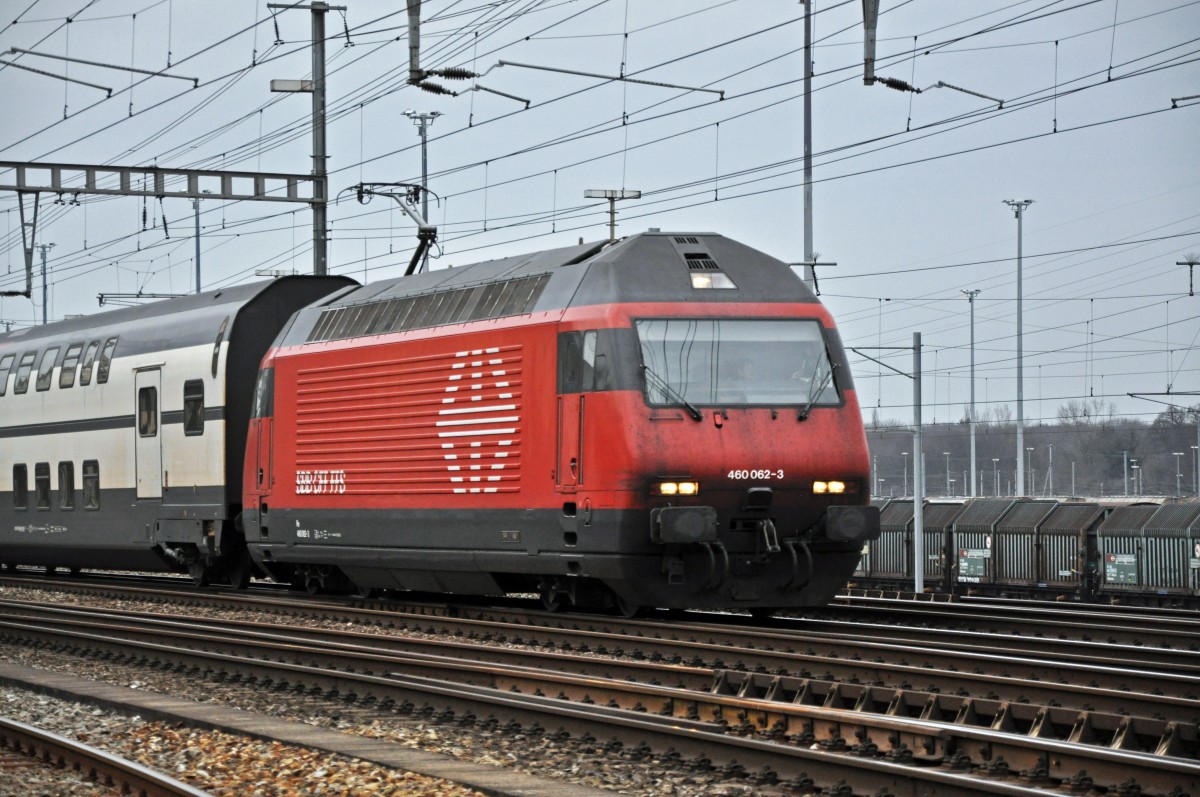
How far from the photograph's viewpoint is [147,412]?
25.8 meters

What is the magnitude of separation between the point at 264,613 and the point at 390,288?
4620 mm

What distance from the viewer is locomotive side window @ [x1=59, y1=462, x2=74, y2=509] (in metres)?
28.2

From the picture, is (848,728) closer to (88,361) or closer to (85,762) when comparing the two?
(85,762)

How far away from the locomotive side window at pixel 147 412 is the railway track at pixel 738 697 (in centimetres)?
Answer: 773

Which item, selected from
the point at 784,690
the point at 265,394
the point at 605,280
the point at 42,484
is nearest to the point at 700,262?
the point at 605,280

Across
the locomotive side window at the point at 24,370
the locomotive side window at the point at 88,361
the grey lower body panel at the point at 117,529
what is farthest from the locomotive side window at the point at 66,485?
the locomotive side window at the point at 24,370

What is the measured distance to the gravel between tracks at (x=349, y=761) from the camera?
31.1 ft

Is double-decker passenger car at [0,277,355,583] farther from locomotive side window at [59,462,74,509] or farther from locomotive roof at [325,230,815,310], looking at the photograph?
locomotive roof at [325,230,815,310]

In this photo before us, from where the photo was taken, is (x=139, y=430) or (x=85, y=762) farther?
(x=139, y=430)

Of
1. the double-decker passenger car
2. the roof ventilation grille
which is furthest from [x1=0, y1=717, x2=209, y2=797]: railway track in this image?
the double-decker passenger car

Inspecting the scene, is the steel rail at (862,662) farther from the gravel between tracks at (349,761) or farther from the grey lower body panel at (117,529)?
the grey lower body panel at (117,529)

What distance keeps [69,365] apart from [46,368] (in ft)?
3.61

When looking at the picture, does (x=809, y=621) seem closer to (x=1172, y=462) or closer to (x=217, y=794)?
(x=217, y=794)

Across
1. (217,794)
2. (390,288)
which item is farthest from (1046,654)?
(390,288)
